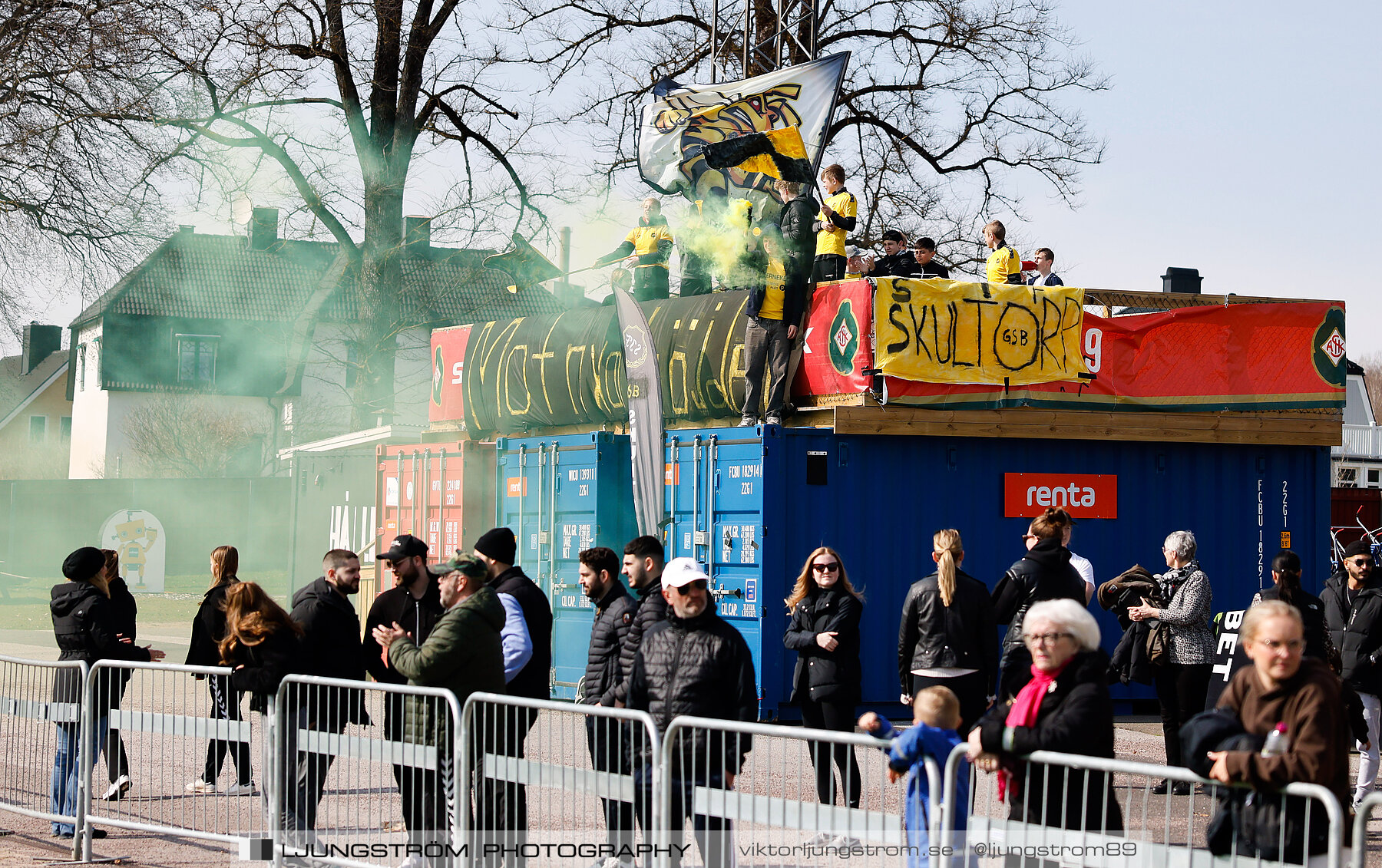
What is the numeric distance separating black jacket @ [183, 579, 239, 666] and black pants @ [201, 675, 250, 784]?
308mm

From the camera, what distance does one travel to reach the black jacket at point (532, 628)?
25.1 ft

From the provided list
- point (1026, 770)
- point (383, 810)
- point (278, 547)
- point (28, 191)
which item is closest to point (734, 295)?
point (383, 810)

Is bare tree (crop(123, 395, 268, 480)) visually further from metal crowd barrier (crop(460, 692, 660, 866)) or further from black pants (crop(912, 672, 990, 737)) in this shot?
metal crowd barrier (crop(460, 692, 660, 866))

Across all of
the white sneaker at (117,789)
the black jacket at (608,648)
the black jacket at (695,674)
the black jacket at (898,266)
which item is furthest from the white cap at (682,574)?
the black jacket at (898,266)

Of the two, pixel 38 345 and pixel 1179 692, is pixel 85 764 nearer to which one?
pixel 1179 692

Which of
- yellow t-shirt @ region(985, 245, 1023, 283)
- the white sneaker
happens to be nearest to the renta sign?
yellow t-shirt @ region(985, 245, 1023, 283)

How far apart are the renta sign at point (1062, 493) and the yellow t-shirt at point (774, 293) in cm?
243

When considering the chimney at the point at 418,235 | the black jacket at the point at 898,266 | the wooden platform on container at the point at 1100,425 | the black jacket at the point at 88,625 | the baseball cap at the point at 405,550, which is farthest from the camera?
the chimney at the point at 418,235

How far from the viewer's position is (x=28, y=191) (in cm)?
1842

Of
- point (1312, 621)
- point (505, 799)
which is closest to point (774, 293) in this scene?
point (1312, 621)

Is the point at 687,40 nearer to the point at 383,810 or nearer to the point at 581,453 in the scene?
the point at 581,453

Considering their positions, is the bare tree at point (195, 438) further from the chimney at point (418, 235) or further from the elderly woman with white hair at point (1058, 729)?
the elderly woman with white hair at point (1058, 729)

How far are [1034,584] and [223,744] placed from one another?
469cm

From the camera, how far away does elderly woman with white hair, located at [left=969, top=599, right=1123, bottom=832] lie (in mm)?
4840
